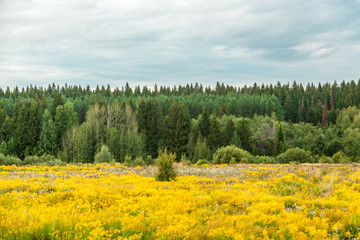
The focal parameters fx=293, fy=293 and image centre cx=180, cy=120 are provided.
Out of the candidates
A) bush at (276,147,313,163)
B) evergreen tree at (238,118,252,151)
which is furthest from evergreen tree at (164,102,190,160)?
bush at (276,147,313,163)

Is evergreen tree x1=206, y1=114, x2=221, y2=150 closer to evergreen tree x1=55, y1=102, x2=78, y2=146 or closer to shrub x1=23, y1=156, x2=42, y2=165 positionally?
evergreen tree x1=55, y1=102, x2=78, y2=146

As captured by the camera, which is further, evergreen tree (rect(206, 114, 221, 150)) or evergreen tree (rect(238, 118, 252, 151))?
evergreen tree (rect(238, 118, 252, 151))

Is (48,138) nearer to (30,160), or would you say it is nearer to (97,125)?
(97,125)

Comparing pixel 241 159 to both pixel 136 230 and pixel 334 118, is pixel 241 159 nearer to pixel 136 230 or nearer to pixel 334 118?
pixel 136 230

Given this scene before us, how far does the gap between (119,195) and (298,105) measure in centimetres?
15733

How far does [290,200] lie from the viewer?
1051 centimetres

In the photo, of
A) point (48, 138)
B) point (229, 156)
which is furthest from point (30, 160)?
point (48, 138)

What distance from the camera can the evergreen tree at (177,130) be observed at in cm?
7319

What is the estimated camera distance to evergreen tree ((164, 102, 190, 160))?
240 feet

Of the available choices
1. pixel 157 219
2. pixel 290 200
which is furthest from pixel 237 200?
pixel 157 219

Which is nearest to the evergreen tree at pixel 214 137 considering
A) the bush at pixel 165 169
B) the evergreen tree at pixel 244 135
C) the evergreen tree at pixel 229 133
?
the evergreen tree at pixel 229 133

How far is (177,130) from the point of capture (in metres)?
74.2

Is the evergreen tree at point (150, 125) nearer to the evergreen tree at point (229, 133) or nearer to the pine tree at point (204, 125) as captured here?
the pine tree at point (204, 125)

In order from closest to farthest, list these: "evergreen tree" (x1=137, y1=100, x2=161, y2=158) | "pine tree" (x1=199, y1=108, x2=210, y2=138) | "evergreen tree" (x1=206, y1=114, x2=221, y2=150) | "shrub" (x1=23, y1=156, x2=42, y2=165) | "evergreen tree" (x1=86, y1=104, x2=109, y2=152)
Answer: "shrub" (x1=23, y1=156, x2=42, y2=165), "evergreen tree" (x1=86, y1=104, x2=109, y2=152), "evergreen tree" (x1=206, y1=114, x2=221, y2=150), "evergreen tree" (x1=137, y1=100, x2=161, y2=158), "pine tree" (x1=199, y1=108, x2=210, y2=138)
